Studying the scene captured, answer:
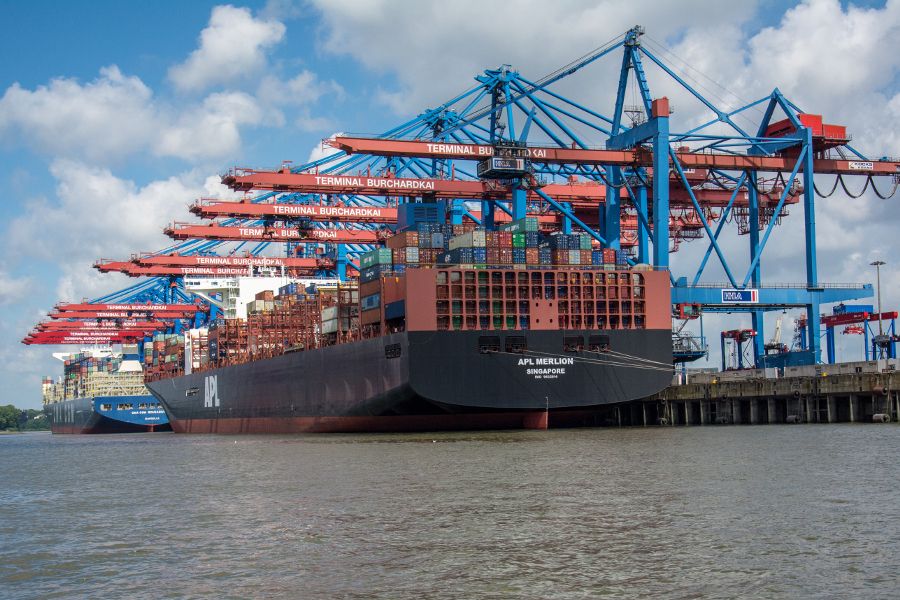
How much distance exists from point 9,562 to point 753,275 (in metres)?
41.7

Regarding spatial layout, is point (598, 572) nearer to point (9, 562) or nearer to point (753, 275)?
point (9, 562)

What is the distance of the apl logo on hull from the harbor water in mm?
33712

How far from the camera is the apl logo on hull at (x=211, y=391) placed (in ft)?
207

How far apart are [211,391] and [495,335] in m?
30.4

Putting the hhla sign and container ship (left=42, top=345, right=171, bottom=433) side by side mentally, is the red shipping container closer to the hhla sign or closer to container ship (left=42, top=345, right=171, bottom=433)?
the hhla sign

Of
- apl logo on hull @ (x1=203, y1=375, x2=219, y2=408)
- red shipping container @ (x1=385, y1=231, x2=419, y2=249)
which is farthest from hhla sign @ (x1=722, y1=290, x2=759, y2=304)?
apl logo on hull @ (x1=203, y1=375, x2=219, y2=408)

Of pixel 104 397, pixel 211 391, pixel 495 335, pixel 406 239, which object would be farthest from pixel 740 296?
pixel 104 397

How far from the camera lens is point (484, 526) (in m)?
16.7

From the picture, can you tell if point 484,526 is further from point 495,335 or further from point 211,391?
point 211,391

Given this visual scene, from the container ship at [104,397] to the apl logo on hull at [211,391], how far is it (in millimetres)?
19973

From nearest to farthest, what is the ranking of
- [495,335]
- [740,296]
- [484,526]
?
1. [484,526]
2. [495,335]
3. [740,296]

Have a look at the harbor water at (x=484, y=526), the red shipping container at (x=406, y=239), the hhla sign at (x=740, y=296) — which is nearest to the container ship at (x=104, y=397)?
the red shipping container at (x=406, y=239)

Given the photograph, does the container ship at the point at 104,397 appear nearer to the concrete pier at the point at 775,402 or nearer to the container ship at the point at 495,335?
the container ship at the point at 495,335

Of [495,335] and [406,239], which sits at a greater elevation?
[406,239]
